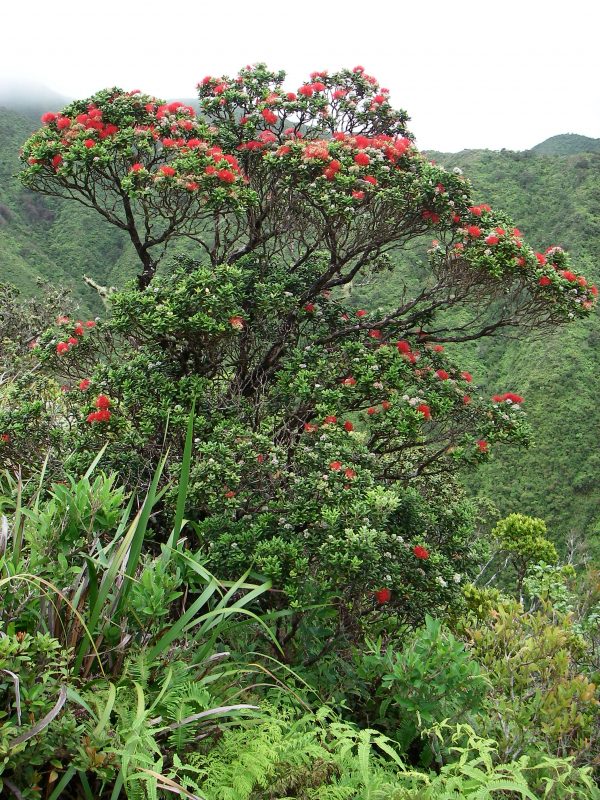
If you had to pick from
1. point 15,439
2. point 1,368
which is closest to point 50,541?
point 15,439

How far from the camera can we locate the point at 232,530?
4.12 meters

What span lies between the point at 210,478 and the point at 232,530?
1.38 ft

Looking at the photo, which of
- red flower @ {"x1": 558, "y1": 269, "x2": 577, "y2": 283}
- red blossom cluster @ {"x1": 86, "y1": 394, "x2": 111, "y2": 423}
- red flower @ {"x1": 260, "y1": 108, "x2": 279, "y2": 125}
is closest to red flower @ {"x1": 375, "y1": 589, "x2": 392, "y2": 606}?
red blossom cluster @ {"x1": 86, "y1": 394, "x2": 111, "y2": 423}

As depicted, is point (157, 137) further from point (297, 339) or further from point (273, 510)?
point (273, 510)

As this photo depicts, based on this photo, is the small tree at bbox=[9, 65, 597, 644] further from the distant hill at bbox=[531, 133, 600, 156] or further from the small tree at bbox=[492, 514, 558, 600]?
the distant hill at bbox=[531, 133, 600, 156]

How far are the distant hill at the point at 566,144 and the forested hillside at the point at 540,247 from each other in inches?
1064

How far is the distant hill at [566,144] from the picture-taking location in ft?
202

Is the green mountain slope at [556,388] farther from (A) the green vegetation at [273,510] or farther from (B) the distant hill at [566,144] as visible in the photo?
(B) the distant hill at [566,144]

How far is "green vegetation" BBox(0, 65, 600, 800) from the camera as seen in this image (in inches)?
90.7

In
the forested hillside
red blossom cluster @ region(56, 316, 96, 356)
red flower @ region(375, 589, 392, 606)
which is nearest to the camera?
red flower @ region(375, 589, 392, 606)

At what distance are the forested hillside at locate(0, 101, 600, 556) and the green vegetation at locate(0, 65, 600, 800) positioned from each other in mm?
10739

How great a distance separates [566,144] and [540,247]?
4290 cm

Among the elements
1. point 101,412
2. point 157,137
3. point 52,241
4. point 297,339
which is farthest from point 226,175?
point 52,241

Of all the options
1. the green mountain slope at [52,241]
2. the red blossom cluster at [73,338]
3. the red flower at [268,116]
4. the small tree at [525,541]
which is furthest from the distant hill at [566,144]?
the red blossom cluster at [73,338]
